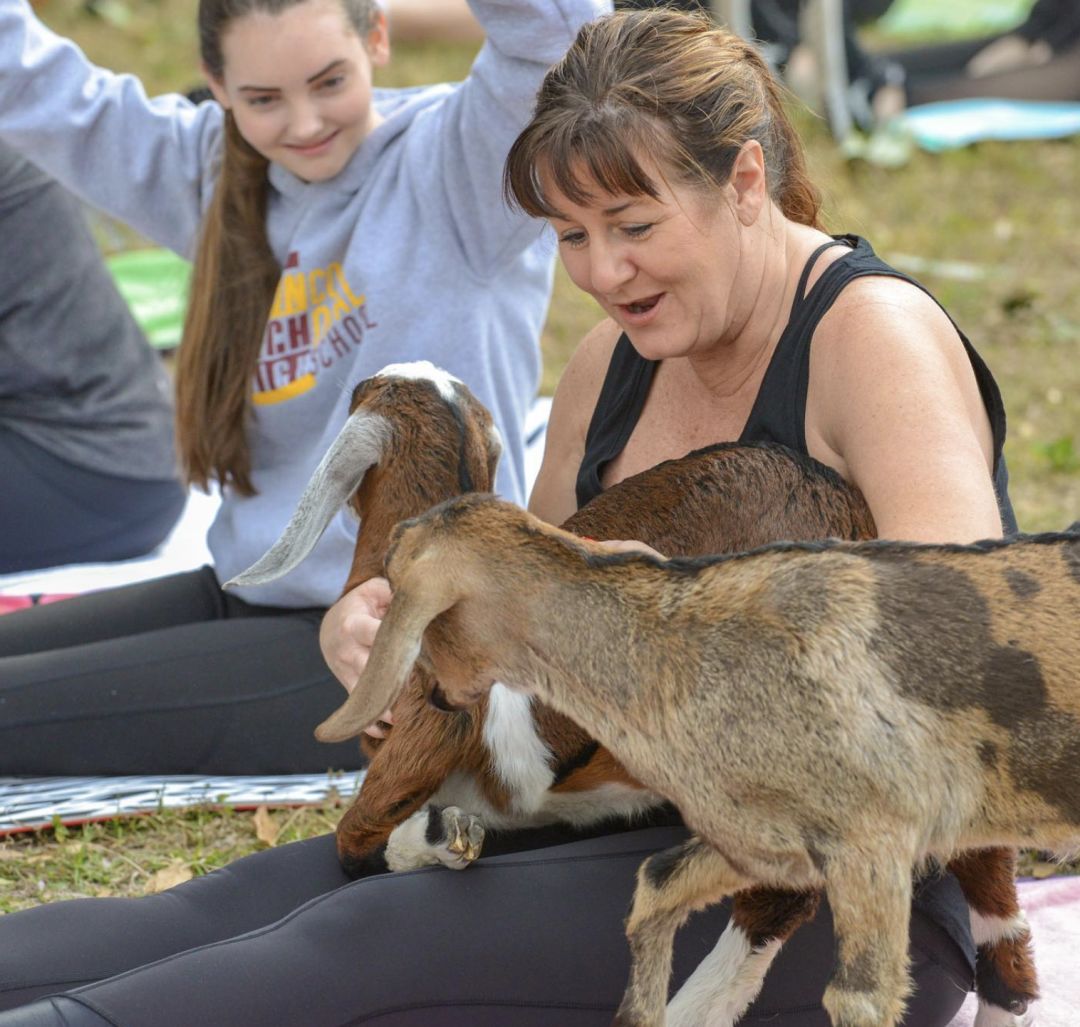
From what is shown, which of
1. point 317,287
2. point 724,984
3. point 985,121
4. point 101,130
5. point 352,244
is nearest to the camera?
point 724,984

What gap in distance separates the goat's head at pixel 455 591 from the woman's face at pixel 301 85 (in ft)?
6.43

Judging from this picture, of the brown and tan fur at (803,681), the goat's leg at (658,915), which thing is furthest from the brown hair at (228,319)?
the goat's leg at (658,915)

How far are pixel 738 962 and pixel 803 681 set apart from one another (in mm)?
575

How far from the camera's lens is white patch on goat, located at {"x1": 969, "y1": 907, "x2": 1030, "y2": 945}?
245 centimetres

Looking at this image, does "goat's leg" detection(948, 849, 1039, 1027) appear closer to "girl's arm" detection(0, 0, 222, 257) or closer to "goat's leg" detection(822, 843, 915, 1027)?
"goat's leg" detection(822, 843, 915, 1027)

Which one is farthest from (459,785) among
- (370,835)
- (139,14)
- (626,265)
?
(139,14)

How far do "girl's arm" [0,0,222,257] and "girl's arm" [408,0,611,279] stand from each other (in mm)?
726

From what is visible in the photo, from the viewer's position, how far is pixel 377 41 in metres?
3.94

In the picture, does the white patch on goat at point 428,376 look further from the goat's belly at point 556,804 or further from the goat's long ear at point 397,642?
the goat's long ear at point 397,642

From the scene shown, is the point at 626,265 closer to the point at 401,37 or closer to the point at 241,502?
the point at 241,502

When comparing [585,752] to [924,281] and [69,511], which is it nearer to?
[69,511]

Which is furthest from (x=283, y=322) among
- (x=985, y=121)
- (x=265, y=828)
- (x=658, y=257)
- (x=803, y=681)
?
(x=985, y=121)

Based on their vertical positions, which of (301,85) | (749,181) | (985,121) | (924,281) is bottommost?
(924,281)

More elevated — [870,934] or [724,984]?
[870,934]
